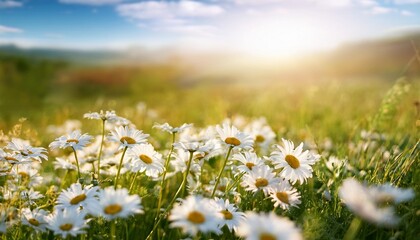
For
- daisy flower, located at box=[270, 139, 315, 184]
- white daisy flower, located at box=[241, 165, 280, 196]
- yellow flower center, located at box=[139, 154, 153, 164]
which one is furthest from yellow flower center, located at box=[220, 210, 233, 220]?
yellow flower center, located at box=[139, 154, 153, 164]

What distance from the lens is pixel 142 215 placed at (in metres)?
2.63

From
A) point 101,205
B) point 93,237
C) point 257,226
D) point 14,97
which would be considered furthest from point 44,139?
point 14,97

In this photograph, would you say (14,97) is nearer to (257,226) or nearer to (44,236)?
(44,236)

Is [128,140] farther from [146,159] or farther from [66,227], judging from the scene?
[66,227]

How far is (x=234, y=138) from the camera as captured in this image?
2.27 m

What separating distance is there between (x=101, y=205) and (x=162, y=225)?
40.7 inches

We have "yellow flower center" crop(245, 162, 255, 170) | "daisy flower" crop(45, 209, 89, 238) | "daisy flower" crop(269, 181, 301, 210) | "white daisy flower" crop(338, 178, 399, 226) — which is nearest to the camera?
"white daisy flower" crop(338, 178, 399, 226)

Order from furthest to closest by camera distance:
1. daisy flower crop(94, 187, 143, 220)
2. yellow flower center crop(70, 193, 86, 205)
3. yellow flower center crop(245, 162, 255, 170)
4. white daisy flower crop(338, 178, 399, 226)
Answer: yellow flower center crop(245, 162, 255, 170) < yellow flower center crop(70, 193, 86, 205) < daisy flower crop(94, 187, 143, 220) < white daisy flower crop(338, 178, 399, 226)

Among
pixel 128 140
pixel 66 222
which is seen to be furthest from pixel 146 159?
pixel 66 222

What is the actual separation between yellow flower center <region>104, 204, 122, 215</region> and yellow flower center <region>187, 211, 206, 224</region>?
10.3 inches

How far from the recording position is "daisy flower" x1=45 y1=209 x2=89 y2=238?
5.66 ft

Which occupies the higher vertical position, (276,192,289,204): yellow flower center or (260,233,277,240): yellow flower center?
(260,233,277,240): yellow flower center

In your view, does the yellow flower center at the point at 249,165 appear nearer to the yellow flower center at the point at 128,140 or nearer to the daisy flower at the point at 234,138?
the daisy flower at the point at 234,138

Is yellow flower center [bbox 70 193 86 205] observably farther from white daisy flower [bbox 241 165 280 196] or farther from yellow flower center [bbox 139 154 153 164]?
white daisy flower [bbox 241 165 280 196]
